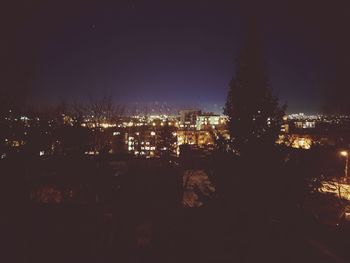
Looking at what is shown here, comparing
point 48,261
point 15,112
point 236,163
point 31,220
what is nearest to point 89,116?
point 15,112

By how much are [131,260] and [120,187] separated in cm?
370

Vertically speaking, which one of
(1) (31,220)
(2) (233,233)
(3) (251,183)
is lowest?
(1) (31,220)

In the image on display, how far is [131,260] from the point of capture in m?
7.96

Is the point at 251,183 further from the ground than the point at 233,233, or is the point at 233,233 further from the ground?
the point at 251,183

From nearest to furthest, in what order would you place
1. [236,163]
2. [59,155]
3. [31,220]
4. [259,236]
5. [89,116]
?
1. [259,236]
2. [236,163]
3. [31,220]
4. [59,155]
5. [89,116]

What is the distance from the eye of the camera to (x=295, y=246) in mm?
6172

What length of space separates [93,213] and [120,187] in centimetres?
234

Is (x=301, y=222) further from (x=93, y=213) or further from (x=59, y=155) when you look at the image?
(x=59, y=155)

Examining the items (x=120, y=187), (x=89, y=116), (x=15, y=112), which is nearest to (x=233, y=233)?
(x=120, y=187)

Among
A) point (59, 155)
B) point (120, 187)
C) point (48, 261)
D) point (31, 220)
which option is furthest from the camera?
point (59, 155)

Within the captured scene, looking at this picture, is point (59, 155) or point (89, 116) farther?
point (89, 116)

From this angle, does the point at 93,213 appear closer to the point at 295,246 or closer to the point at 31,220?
the point at 31,220

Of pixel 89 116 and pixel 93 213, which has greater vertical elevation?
pixel 89 116

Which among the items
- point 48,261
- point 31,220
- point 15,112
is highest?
point 15,112
